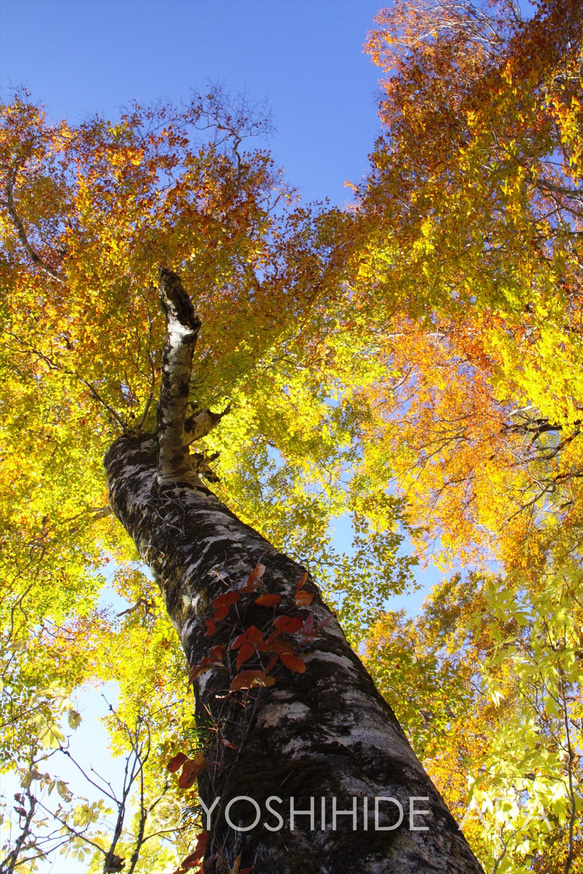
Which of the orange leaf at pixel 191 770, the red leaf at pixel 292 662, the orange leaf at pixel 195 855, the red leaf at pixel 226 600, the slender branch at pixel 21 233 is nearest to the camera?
the orange leaf at pixel 195 855

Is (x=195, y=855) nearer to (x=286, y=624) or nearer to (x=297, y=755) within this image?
(x=297, y=755)

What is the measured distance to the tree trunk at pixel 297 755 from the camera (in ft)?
3.97

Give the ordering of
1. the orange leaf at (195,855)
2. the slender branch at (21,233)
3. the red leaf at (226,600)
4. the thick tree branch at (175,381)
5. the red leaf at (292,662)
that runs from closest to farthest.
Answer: the orange leaf at (195,855) < the red leaf at (292,662) < the red leaf at (226,600) < the thick tree branch at (175,381) < the slender branch at (21,233)

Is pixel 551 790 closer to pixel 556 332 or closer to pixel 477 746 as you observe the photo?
pixel 556 332

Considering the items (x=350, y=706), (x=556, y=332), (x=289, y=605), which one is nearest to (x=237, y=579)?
(x=289, y=605)

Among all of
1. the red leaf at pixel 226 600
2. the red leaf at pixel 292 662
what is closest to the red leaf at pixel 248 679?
the red leaf at pixel 292 662

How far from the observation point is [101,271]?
8.16 meters

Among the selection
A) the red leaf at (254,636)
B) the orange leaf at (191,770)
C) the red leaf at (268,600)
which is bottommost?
the orange leaf at (191,770)

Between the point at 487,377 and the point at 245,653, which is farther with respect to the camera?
the point at 487,377

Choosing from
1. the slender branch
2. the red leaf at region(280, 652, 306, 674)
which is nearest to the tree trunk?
the red leaf at region(280, 652, 306, 674)

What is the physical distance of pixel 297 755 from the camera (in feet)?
4.82

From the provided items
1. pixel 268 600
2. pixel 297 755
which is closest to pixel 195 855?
pixel 297 755

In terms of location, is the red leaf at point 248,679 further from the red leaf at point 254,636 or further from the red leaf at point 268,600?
the red leaf at point 268,600

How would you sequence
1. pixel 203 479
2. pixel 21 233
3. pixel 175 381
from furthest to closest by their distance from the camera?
1. pixel 21 233
2. pixel 203 479
3. pixel 175 381
